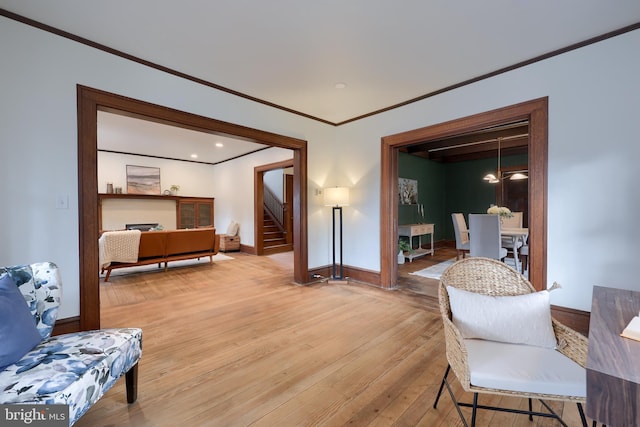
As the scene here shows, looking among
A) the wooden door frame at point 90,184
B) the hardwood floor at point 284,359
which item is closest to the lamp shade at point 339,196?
the hardwood floor at point 284,359

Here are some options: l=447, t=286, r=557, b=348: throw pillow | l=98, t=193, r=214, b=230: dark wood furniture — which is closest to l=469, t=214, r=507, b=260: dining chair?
l=447, t=286, r=557, b=348: throw pillow

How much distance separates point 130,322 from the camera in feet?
9.30

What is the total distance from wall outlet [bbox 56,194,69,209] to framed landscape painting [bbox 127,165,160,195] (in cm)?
618

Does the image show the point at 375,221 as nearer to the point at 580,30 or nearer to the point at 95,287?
the point at 580,30

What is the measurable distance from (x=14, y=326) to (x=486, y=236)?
5.05 metres

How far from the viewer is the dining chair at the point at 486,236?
414 cm

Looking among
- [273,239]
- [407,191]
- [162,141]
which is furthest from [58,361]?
[407,191]

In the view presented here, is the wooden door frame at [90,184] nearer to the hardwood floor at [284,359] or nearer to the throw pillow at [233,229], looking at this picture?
the hardwood floor at [284,359]

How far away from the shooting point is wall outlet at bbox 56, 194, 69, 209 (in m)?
2.31

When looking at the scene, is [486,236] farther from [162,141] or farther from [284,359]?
[162,141]

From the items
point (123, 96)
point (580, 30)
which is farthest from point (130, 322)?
point (580, 30)

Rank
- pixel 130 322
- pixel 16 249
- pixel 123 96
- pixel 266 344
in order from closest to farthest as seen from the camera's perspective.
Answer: pixel 16 249, pixel 266 344, pixel 123 96, pixel 130 322

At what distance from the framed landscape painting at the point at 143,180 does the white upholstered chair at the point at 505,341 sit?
8.57 m

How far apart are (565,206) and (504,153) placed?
18.5 feet
